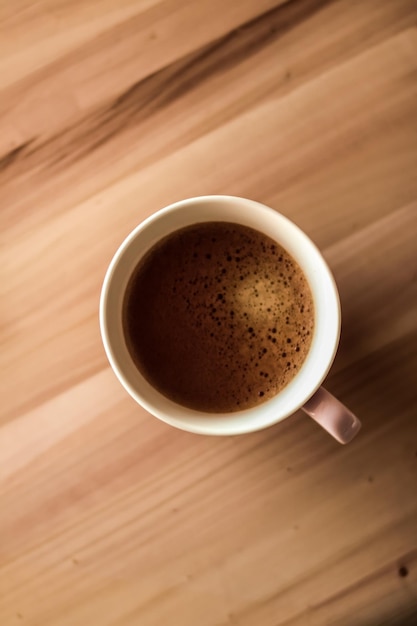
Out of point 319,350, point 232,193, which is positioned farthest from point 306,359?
point 232,193

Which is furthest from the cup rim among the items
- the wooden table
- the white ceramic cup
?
the wooden table

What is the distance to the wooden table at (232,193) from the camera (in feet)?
2.38

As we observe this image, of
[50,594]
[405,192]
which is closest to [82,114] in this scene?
[405,192]

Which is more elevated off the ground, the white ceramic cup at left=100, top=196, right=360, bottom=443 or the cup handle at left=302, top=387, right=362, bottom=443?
the white ceramic cup at left=100, top=196, right=360, bottom=443

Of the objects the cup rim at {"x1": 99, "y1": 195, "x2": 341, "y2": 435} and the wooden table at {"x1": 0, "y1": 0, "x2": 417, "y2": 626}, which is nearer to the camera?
the cup rim at {"x1": 99, "y1": 195, "x2": 341, "y2": 435}

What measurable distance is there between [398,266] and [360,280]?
0.17 feet

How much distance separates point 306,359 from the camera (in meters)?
0.68

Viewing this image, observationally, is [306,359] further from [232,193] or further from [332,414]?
[232,193]

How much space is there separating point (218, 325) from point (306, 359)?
12 centimetres

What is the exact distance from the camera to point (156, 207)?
73 centimetres

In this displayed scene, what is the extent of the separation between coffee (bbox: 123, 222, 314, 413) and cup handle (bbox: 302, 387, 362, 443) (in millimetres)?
93

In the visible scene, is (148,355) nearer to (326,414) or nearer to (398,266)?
(326,414)

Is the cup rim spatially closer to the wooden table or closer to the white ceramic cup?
the white ceramic cup

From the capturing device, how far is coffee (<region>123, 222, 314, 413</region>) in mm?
715
